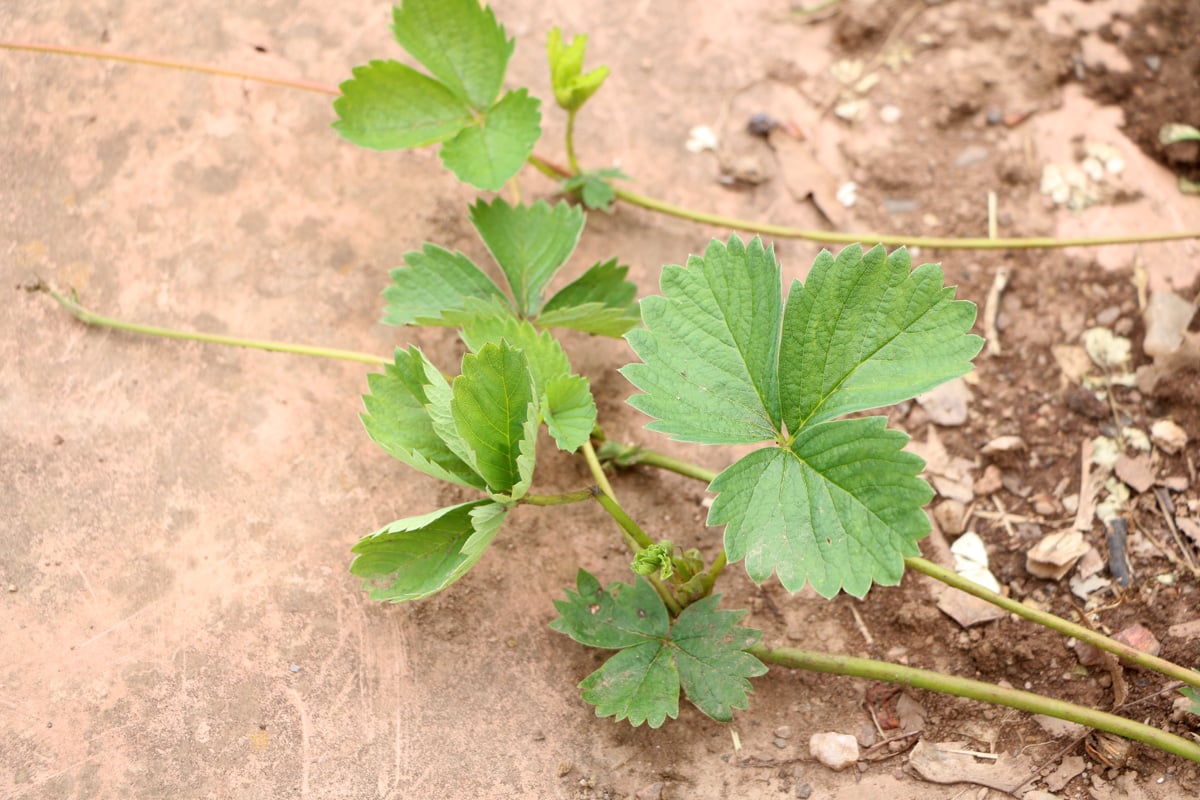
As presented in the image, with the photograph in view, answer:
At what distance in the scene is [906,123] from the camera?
2791mm

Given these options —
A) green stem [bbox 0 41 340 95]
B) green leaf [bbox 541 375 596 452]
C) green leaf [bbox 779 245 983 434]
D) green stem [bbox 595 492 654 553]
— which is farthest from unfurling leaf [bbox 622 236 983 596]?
green stem [bbox 0 41 340 95]

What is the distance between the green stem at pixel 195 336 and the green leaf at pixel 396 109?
1.60 feet

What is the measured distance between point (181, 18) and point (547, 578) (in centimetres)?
181

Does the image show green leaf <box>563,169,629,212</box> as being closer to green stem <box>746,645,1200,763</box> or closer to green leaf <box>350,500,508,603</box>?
green leaf <box>350,500,508,603</box>

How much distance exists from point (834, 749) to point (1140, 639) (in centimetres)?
66

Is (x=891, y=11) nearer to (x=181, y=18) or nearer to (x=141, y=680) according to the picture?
(x=181, y=18)

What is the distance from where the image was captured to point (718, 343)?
1.87 metres

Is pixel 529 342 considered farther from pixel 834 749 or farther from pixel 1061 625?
pixel 1061 625

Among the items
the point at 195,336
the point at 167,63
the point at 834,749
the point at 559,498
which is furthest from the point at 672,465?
the point at 167,63

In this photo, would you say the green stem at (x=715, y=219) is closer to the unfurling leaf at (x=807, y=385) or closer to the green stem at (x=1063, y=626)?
the unfurling leaf at (x=807, y=385)

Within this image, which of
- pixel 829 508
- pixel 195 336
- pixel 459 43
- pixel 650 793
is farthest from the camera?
pixel 459 43

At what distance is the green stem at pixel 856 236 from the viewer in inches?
97.9

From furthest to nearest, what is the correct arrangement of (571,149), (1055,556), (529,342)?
1. (571,149)
2. (1055,556)
3. (529,342)

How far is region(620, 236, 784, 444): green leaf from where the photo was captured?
72.3 inches
